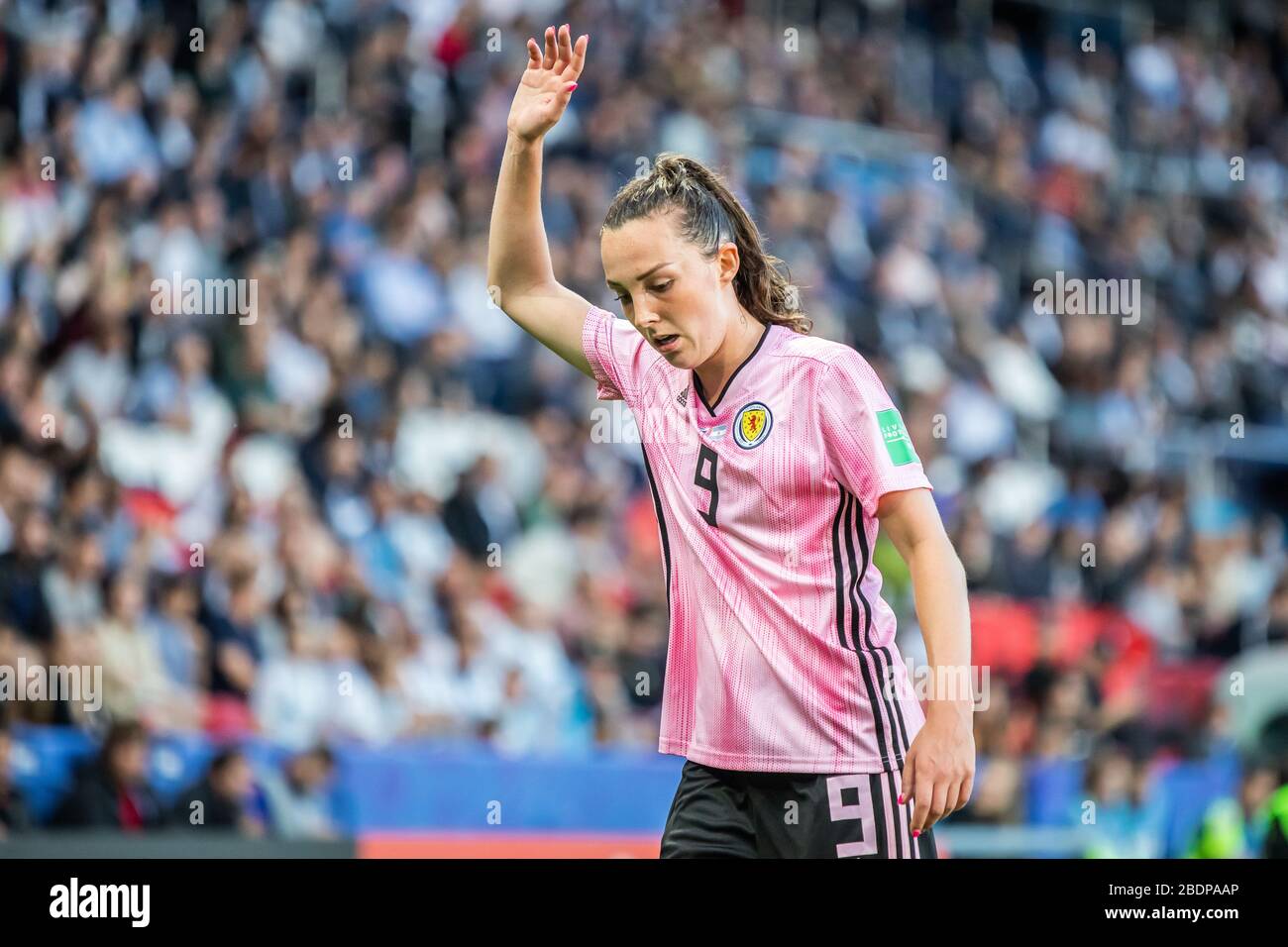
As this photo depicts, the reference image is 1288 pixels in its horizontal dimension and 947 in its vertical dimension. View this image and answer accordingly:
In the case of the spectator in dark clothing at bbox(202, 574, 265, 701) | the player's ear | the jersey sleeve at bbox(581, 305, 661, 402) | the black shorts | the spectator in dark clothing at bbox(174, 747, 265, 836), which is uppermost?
the player's ear

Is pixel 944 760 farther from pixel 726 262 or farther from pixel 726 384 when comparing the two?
pixel 726 262

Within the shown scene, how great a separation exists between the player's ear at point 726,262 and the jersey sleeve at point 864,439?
0.34 metres

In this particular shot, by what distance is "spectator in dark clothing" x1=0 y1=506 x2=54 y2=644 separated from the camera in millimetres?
8406

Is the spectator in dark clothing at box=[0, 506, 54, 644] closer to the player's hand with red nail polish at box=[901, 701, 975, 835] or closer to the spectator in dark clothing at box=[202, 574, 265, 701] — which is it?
the spectator in dark clothing at box=[202, 574, 265, 701]

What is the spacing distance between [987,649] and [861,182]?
5066 mm

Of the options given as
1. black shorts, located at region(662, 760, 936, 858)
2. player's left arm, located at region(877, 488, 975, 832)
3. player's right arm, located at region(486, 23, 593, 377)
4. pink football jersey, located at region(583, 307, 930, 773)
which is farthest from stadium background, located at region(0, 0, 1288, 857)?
player's left arm, located at region(877, 488, 975, 832)

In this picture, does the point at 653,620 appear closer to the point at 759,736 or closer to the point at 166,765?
the point at 166,765

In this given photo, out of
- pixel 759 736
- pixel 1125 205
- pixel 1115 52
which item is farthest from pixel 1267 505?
pixel 759 736

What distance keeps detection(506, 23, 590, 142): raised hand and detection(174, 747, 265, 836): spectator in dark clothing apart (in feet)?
15.2

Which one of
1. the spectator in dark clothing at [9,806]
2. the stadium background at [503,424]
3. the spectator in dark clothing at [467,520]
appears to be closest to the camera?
the spectator in dark clothing at [9,806]

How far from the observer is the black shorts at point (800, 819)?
3.80m

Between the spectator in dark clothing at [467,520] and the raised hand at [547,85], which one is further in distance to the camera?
the spectator in dark clothing at [467,520]

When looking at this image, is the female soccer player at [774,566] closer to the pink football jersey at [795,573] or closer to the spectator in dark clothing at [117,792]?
the pink football jersey at [795,573]

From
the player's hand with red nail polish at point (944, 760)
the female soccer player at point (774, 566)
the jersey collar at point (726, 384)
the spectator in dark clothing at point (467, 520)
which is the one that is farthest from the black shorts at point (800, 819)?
the spectator in dark clothing at point (467, 520)
